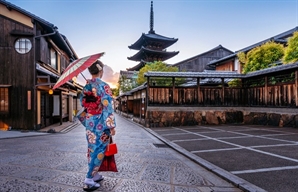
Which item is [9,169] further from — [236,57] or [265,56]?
[236,57]

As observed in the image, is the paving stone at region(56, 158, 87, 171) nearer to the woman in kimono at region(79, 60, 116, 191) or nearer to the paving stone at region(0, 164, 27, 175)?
the paving stone at region(0, 164, 27, 175)

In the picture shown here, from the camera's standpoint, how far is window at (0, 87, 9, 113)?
44.0 feet

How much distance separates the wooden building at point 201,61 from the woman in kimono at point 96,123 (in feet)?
107

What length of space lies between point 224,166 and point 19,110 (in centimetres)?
1277

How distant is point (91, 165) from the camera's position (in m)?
3.91

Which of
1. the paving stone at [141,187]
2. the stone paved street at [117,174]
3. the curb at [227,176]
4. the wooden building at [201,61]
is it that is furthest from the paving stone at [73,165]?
the wooden building at [201,61]

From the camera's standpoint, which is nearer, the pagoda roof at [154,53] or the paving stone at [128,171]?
the paving stone at [128,171]

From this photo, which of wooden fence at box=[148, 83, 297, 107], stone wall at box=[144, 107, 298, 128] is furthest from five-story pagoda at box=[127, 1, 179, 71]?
stone wall at box=[144, 107, 298, 128]

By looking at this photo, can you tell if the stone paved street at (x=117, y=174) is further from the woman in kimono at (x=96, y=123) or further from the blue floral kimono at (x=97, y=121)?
the blue floral kimono at (x=97, y=121)

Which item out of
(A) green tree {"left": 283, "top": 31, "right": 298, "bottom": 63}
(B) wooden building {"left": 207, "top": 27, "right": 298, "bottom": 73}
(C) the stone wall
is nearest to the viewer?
(A) green tree {"left": 283, "top": 31, "right": 298, "bottom": 63}

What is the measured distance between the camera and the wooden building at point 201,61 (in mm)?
36628

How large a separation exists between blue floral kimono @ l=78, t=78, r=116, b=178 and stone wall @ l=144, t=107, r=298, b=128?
38.7 feet

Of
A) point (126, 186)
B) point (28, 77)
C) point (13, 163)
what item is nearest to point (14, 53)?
point (28, 77)

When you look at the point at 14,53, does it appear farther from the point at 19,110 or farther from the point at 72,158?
the point at 72,158
